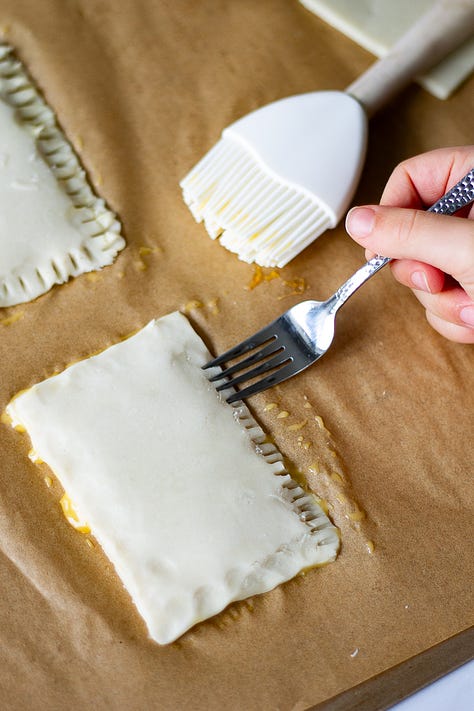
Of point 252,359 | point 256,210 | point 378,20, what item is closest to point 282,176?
point 256,210

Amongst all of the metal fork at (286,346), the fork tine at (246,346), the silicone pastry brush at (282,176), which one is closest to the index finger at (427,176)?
the silicone pastry brush at (282,176)

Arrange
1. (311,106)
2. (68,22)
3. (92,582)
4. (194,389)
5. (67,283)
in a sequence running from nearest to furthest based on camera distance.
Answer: (92,582) < (194,389) < (67,283) < (311,106) < (68,22)

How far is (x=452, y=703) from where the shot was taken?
1.35 m

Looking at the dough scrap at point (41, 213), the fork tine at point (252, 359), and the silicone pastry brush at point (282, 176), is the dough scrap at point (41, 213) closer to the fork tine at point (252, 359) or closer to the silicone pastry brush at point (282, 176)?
the silicone pastry brush at point (282, 176)

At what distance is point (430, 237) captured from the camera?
1.23m

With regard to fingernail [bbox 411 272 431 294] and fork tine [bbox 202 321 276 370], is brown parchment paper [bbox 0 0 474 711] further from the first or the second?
fingernail [bbox 411 272 431 294]

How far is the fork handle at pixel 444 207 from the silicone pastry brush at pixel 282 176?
0.18 metres

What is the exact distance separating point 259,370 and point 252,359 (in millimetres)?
26

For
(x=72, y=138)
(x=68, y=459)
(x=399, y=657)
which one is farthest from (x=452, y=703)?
(x=72, y=138)

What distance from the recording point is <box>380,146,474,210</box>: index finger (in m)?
1.46

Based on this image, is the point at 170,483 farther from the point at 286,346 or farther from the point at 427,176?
the point at 427,176

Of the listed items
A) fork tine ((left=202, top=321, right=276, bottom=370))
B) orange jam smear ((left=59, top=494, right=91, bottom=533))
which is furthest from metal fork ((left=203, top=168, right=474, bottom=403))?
orange jam smear ((left=59, top=494, right=91, bottom=533))

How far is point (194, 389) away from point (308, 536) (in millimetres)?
351

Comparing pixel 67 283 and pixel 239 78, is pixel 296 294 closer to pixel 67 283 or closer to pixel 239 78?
pixel 67 283
